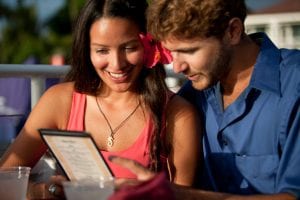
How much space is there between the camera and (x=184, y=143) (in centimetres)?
272

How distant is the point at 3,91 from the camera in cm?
389

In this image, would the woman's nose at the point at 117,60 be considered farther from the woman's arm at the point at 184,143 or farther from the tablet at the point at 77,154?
the tablet at the point at 77,154

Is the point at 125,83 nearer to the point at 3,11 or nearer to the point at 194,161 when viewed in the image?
the point at 194,161

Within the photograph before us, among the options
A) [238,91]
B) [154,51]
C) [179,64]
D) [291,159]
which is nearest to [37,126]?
[154,51]

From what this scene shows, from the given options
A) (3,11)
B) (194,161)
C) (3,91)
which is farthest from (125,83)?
(3,11)

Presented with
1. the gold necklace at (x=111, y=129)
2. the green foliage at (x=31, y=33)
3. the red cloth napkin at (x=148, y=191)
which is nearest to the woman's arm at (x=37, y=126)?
the gold necklace at (x=111, y=129)

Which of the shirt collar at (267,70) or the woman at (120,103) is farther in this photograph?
Answer: the woman at (120,103)

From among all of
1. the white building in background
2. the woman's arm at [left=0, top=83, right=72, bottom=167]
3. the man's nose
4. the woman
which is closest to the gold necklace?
the woman

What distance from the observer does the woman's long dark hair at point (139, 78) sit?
8.94 ft

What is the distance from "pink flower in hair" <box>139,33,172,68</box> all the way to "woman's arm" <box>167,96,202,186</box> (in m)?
0.20

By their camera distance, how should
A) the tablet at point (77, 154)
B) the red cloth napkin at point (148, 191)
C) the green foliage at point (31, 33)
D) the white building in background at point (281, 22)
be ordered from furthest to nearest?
the green foliage at point (31, 33)
the white building in background at point (281, 22)
the tablet at point (77, 154)
the red cloth napkin at point (148, 191)

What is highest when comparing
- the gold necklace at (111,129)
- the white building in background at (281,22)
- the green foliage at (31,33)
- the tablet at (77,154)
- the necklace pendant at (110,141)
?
the tablet at (77,154)

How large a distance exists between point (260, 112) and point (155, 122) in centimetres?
49

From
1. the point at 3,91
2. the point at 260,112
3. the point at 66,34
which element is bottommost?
the point at 66,34
